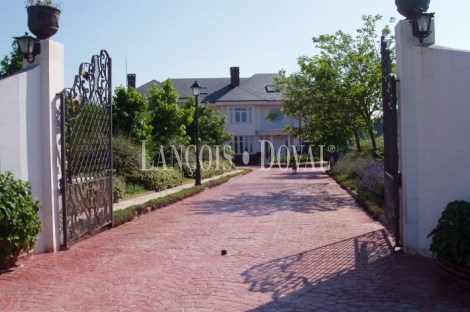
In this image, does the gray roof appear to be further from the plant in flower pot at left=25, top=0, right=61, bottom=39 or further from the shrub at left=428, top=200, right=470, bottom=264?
the shrub at left=428, top=200, right=470, bottom=264

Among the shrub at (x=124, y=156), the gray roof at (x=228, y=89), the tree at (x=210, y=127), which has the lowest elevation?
the shrub at (x=124, y=156)

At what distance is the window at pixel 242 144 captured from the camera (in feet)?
171

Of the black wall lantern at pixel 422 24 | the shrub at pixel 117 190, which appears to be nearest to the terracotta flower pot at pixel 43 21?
the black wall lantern at pixel 422 24

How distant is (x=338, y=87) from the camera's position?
753 inches

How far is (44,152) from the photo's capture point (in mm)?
8117

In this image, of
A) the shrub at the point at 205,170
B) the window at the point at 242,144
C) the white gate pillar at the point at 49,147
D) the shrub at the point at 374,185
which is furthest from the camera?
the window at the point at 242,144

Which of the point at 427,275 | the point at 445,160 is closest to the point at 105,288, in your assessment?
the point at 427,275

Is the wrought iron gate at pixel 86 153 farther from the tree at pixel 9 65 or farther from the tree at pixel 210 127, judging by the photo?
the tree at pixel 210 127

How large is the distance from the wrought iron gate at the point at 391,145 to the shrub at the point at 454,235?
63.6 inches

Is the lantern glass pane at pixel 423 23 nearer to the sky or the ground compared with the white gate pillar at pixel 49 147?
nearer to the sky

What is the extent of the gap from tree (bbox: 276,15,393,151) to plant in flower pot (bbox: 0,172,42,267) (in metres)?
13.8

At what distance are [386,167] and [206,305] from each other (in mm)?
5173

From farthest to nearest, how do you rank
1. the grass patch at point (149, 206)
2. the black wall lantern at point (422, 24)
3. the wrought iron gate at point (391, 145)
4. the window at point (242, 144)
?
the window at point (242, 144), the grass patch at point (149, 206), the wrought iron gate at point (391, 145), the black wall lantern at point (422, 24)

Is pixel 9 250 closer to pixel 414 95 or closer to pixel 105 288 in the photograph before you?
pixel 105 288
